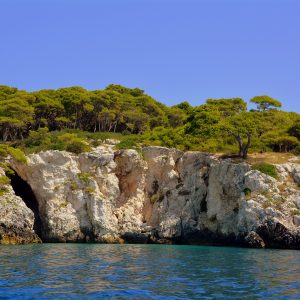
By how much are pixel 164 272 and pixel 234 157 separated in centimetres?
2895

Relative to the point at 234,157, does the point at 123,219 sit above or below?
below

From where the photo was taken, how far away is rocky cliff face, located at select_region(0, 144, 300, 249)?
4400 cm

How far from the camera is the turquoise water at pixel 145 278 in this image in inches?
626

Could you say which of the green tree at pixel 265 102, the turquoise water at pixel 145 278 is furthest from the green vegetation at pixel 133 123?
the turquoise water at pixel 145 278

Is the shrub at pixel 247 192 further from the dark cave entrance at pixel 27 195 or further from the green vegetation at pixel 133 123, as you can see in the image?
the dark cave entrance at pixel 27 195

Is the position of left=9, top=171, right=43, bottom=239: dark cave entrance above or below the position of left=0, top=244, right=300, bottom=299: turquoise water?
above

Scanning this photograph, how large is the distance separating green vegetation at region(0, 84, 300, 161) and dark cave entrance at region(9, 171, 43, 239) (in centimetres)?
340

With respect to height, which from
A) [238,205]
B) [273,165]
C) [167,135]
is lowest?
[238,205]

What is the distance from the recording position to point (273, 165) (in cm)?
4450

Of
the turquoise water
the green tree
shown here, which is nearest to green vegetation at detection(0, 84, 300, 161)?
the green tree

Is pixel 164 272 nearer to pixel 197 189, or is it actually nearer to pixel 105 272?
pixel 105 272

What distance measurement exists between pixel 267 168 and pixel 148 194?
13.6m

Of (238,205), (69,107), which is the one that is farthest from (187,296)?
(69,107)

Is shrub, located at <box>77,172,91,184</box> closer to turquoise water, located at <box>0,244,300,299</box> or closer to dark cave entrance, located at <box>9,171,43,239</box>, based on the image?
dark cave entrance, located at <box>9,171,43,239</box>
